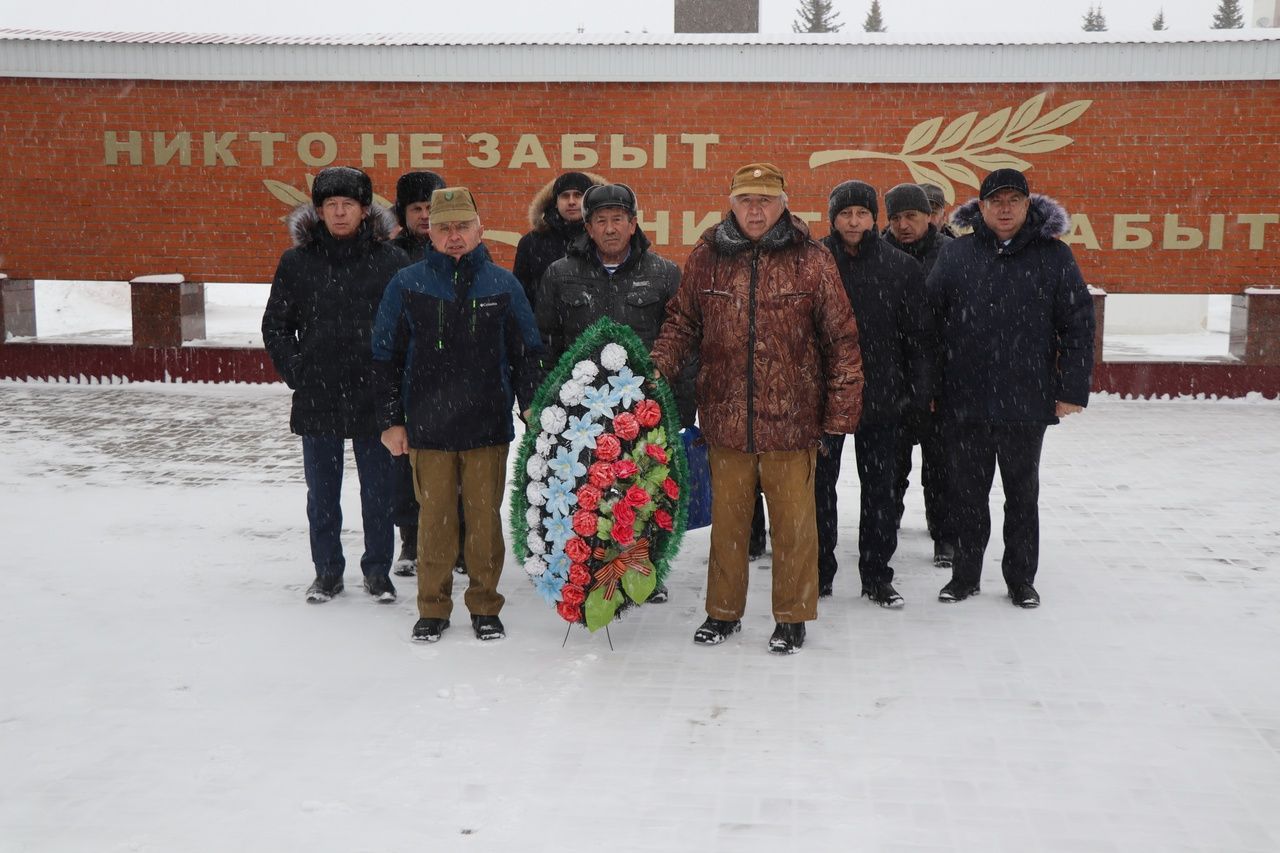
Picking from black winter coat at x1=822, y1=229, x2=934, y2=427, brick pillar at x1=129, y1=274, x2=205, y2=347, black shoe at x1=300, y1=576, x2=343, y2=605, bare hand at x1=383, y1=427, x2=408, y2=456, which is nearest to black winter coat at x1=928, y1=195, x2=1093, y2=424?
black winter coat at x1=822, y1=229, x2=934, y2=427

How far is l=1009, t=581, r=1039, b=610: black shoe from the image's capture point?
5047 millimetres

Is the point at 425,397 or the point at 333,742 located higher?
the point at 425,397

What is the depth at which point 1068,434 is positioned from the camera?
31.0ft

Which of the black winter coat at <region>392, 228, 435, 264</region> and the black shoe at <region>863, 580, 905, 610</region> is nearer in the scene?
the black shoe at <region>863, 580, 905, 610</region>

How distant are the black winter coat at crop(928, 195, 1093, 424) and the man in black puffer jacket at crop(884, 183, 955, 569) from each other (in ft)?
1.69

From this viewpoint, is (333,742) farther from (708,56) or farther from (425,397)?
(708,56)

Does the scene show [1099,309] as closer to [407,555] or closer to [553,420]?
[407,555]

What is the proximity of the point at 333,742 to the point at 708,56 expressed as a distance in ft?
29.1

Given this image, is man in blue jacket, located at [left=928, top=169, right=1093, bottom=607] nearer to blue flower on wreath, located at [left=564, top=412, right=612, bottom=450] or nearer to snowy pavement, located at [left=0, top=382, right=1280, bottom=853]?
snowy pavement, located at [left=0, top=382, right=1280, bottom=853]

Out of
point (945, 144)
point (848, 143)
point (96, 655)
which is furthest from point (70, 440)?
point (945, 144)

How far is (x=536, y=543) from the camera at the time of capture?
4.58 metres

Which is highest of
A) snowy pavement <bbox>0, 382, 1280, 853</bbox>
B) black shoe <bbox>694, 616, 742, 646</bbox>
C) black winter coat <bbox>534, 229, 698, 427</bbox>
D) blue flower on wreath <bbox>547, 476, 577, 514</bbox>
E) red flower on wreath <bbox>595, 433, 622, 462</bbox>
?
black winter coat <bbox>534, 229, 698, 427</bbox>

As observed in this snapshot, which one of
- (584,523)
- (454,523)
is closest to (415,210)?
(454,523)

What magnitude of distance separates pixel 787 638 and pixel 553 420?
3.93 ft
